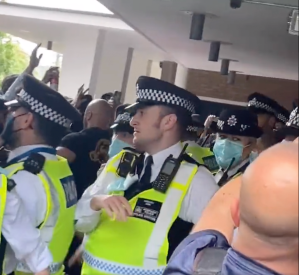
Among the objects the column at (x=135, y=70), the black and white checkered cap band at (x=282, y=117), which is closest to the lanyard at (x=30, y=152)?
the black and white checkered cap band at (x=282, y=117)

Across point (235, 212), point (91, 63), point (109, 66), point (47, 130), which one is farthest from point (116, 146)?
point (109, 66)

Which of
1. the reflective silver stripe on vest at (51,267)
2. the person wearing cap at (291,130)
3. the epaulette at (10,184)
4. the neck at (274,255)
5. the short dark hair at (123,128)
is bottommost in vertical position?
the reflective silver stripe on vest at (51,267)

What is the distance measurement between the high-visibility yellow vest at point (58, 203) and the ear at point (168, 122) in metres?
0.50

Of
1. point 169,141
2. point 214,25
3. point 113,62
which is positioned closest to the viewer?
point 169,141

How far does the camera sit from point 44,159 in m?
2.60

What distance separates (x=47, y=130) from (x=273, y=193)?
1.87 m

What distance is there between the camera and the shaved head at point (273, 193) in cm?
100

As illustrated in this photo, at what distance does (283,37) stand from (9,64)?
7595 millimetres

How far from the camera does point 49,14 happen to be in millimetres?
9281

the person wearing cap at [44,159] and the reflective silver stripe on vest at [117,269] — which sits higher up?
the person wearing cap at [44,159]

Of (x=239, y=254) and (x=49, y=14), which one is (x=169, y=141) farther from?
(x=49, y=14)

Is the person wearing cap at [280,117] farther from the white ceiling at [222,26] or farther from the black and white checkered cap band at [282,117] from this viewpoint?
the white ceiling at [222,26]

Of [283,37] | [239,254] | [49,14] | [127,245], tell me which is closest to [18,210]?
[127,245]

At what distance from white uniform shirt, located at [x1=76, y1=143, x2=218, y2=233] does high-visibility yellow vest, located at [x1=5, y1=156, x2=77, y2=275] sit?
0.21 ft
